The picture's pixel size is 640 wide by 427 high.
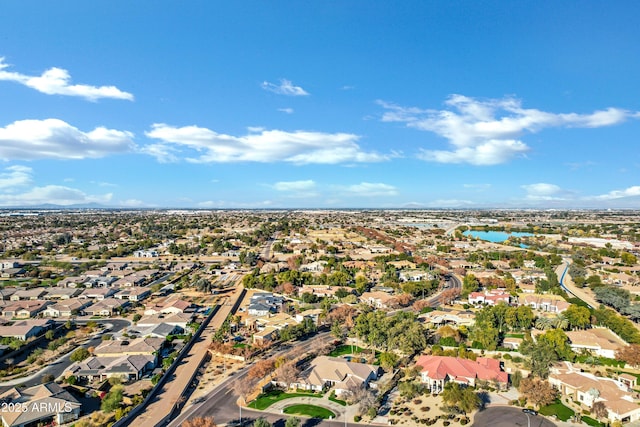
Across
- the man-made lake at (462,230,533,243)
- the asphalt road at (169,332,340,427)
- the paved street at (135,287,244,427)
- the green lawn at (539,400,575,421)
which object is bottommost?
the green lawn at (539,400,575,421)

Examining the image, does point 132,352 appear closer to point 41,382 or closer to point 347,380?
point 41,382

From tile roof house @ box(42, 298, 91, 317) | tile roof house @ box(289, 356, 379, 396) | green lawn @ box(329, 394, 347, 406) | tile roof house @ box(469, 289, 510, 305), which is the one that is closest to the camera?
green lawn @ box(329, 394, 347, 406)

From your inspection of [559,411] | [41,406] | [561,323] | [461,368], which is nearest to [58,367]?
[41,406]

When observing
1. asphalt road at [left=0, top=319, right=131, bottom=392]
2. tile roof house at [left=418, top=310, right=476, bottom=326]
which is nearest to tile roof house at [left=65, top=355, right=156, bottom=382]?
asphalt road at [left=0, top=319, right=131, bottom=392]

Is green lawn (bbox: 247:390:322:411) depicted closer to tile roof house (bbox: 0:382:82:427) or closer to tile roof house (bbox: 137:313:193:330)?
tile roof house (bbox: 0:382:82:427)

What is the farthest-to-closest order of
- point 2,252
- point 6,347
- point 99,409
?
point 2,252 < point 6,347 < point 99,409

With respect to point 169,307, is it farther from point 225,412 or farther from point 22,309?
point 225,412

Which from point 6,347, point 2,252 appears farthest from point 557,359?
point 2,252

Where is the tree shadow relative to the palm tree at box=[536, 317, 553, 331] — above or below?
below
